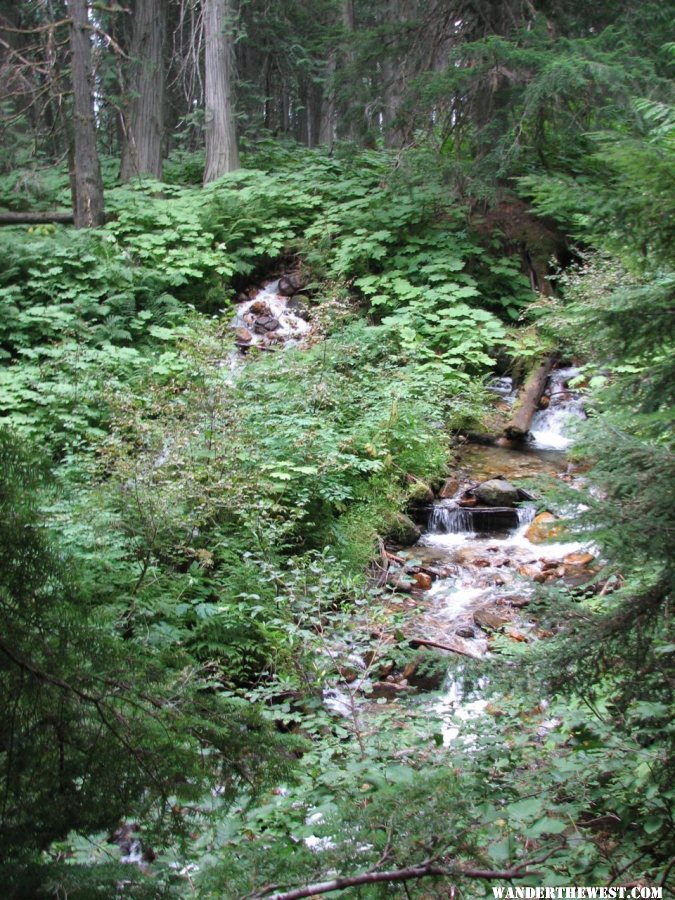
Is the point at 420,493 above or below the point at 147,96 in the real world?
below

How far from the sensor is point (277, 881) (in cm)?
170

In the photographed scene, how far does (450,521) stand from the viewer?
7.81m

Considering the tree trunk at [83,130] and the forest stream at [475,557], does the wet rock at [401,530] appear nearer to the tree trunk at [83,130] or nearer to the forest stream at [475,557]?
the forest stream at [475,557]

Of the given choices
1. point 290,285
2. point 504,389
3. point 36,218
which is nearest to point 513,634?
point 504,389

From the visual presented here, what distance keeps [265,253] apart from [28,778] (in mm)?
11813

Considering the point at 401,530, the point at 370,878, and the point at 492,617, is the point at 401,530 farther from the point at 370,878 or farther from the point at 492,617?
the point at 370,878

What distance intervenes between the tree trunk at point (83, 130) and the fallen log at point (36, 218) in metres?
0.84

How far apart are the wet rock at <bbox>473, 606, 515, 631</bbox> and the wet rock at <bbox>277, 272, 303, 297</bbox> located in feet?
25.4

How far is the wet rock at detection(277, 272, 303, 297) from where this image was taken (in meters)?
12.2

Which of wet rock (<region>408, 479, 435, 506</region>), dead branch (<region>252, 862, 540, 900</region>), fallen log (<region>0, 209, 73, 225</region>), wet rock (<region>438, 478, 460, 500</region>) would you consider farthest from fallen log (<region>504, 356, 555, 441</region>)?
fallen log (<region>0, 209, 73, 225</region>)

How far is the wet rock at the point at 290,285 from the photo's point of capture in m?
12.2

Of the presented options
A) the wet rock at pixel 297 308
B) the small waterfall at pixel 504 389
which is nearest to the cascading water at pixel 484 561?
the small waterfall at pixel 504 389

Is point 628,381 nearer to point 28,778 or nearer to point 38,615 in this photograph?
point 38,615

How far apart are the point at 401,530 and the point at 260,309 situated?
5.84m
